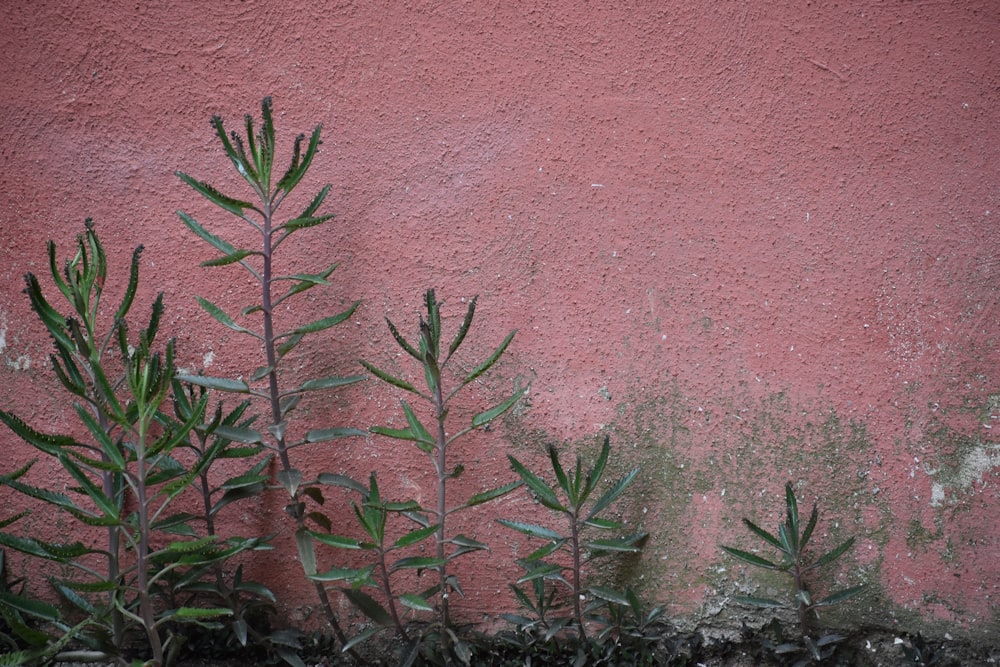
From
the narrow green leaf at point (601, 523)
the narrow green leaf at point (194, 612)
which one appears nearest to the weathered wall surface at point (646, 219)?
the narrow green leaf at point (601, 523)

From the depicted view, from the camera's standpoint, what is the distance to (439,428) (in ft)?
6.36

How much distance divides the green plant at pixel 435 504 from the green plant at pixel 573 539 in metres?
0.11

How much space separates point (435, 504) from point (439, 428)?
27 cm

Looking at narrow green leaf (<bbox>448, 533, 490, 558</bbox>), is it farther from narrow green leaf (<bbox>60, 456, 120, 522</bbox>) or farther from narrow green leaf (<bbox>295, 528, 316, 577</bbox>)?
narrow green leaf (<bbox>60, 456, 120, 522</bbox>)

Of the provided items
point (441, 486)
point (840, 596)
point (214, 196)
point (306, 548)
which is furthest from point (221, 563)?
point (840, 596)

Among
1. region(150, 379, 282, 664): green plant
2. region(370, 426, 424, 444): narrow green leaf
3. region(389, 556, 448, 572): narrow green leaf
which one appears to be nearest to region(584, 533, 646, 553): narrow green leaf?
region(389, 556, 448, 572): narrow green leaf

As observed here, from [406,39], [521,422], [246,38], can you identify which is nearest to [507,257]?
[521,422]

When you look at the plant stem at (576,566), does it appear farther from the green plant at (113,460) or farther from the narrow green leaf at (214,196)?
the narrow green leaf at (214,196)

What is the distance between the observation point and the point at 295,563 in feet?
7.06

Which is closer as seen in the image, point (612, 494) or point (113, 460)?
point (113, 460)

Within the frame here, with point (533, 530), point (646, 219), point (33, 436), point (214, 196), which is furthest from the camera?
point (646, 219)

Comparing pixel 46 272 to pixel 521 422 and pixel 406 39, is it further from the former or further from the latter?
pixel 521 422

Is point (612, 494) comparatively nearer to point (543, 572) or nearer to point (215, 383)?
point (543, 572)

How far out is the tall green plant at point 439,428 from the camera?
1.86m
